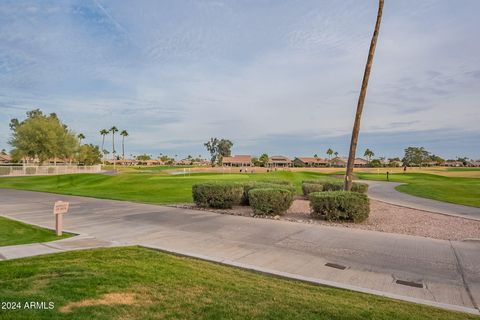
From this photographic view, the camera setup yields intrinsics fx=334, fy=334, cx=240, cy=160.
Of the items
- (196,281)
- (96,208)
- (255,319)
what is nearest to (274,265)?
(196,281)

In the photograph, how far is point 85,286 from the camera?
14.1ft

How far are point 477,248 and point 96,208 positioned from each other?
1285 cm

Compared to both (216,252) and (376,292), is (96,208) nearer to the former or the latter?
(216,252)

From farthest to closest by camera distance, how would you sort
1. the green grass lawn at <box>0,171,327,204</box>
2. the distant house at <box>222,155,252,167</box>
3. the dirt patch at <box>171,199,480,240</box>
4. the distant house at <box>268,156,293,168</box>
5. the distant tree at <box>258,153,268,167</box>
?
1. the distant house at <box>268,156,293,168</box>
2. the distant tree at <box>258,153,268,167</box>
3. the distant house at <box>222,155,252,167</box>
4. the green grass lawn at <box>0,171,327,204</box>
5. the dirt patch at <box>171,199,480,240</box>

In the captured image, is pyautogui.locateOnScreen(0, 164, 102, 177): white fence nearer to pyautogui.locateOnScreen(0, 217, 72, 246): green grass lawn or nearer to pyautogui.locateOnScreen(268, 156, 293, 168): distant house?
pyautogui.locateOnScreen(0, 217, 72, 246): green grass lawn

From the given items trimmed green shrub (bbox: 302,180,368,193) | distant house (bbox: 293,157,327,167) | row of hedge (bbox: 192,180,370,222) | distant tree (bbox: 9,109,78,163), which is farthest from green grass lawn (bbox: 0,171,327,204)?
distant house (bbox: 293,157,327,167)

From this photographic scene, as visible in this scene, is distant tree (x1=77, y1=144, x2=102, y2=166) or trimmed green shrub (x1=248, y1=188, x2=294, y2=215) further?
distant tree (x1=77, y1=144, x2=102, y2=166)

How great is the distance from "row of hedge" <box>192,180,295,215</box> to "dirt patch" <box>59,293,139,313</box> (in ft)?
26.4

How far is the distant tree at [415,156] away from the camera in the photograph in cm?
14112

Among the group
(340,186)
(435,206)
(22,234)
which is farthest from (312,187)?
(22,234)

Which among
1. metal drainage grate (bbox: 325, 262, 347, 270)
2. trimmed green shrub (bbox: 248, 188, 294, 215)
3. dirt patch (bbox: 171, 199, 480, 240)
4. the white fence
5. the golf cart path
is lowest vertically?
the golf cart path

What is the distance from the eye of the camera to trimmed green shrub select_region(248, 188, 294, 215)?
11805 millimetres

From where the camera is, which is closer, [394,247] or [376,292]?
[376,292]

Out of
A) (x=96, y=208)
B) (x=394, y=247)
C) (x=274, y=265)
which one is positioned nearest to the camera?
(x=274, y=265)
